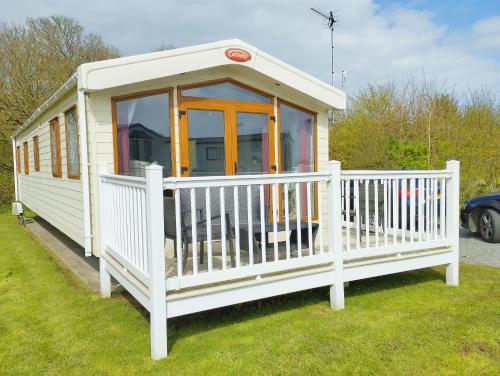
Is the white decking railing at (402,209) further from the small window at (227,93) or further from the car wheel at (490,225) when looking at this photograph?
the car wheel at (490,225)

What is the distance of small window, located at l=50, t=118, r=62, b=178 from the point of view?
6.73m

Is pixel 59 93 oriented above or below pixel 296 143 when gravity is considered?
above

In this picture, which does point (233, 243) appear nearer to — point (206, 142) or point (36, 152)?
point (206, 142)

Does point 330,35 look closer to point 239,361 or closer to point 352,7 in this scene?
point 352,7

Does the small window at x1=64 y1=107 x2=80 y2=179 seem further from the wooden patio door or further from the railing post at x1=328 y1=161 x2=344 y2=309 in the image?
the railing post at x1=328 y1=161 x2=344 y2=309

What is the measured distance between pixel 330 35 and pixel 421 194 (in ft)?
33.7

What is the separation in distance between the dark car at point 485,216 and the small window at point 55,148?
7.17 meters

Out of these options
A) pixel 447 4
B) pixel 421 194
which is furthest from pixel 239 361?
pixel 447 4

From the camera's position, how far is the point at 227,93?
215 inches

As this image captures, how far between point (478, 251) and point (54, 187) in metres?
7.15

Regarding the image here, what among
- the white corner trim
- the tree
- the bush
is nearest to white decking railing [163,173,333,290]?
the white corner trim

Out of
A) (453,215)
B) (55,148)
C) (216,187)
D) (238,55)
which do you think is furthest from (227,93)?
(55,148)

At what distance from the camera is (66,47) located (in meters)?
17.1

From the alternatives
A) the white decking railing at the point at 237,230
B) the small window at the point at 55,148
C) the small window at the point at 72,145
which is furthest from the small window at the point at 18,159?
the white decking railing at the point at 237,230
